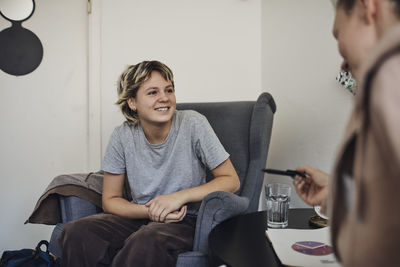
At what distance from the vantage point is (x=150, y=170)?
1.64 meters

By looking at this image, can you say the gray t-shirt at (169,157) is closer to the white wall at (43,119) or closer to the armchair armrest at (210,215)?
the armchair armrest at (210,215)

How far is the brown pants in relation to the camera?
1.24 meters

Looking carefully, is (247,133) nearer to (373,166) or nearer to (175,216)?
(175,216)

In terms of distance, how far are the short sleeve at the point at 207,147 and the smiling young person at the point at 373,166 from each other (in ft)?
3.78

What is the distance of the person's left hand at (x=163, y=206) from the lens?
142cm

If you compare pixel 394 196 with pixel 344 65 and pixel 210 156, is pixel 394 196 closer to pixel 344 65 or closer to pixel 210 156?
pixel 344 65

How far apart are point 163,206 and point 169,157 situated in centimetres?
26

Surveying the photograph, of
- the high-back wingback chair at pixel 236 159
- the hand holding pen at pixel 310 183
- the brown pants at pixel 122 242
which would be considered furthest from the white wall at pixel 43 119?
the hand holding pen at pixel 310 183

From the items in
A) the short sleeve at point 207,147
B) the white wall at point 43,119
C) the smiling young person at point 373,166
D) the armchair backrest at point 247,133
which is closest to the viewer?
the smiling young person at point 373,166

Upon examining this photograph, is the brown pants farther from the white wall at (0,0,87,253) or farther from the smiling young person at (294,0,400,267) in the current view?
the white wall at (0,0,87,253)

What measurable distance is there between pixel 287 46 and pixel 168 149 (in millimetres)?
974

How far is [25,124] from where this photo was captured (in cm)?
249

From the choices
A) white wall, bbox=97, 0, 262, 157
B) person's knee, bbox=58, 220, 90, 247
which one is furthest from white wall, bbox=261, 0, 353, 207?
person's knee, bbox=58, 220, 90, 247

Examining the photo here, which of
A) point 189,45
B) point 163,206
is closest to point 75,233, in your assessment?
point 163,206
